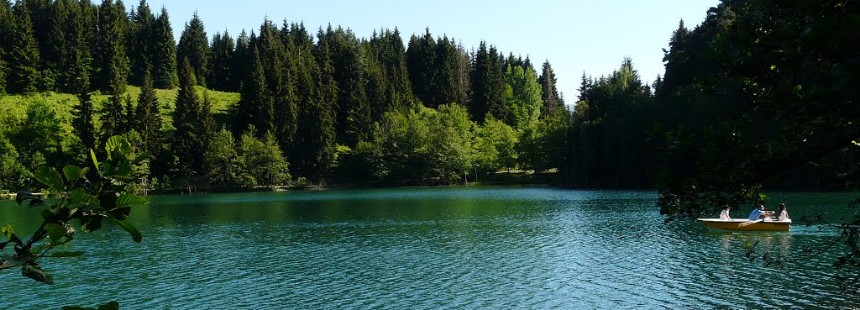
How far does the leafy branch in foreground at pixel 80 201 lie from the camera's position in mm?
2307

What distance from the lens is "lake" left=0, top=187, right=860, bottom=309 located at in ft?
66.8

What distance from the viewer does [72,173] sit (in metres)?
2.30

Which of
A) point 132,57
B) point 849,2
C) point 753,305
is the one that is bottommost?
A: point 753,305

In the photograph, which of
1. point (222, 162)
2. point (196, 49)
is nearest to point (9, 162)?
point (222, 162)

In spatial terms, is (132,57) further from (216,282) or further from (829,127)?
(829,127)

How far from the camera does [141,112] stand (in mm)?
99312

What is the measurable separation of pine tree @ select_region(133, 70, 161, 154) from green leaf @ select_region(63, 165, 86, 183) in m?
103

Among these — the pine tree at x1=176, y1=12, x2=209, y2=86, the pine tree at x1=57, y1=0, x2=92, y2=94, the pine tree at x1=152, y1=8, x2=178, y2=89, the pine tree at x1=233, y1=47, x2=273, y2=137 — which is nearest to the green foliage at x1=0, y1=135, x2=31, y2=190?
the pine tree at x1=57, y1=0, x2=92, y2=94

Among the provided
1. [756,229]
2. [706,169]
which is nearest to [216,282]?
[706,169]

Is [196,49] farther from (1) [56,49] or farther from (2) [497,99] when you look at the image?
(2) [497,99]

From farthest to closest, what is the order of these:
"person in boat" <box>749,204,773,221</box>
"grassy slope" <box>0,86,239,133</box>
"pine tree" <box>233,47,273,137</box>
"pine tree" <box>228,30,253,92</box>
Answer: "pine tree" <box>228,30,253,92</box> → "pine tree" <box>233,47,273,137</box> → "grassy slope" <box>0,86,239,133</box> → "person in boat" <box>749,204,773,221</box>

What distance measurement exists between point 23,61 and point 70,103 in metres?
12.5

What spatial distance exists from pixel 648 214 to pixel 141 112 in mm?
81746

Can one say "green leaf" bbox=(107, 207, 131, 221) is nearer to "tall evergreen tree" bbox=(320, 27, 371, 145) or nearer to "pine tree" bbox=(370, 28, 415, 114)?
"tall evergreen tree" bbox=(320, 27, 371, 145)
